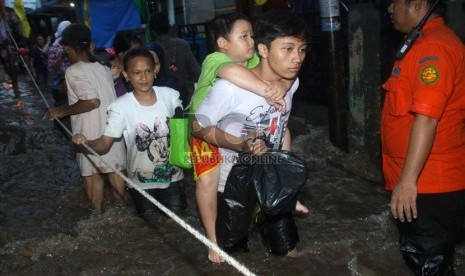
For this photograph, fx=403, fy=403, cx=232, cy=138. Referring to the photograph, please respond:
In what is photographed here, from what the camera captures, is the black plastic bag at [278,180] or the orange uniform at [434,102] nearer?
the orange uniform at [434,102]

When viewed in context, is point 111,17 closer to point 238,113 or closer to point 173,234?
point 173,234

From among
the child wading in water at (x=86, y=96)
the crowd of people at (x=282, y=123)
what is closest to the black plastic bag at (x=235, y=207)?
the crowd of people at (x=282, y=123)

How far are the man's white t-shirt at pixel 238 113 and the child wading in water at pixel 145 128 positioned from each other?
1.00m

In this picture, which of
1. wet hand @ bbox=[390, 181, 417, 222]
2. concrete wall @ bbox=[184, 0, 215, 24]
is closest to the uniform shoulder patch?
wet hand @ bbox=[390, 181, 417, 222]

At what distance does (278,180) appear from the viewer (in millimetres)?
2287

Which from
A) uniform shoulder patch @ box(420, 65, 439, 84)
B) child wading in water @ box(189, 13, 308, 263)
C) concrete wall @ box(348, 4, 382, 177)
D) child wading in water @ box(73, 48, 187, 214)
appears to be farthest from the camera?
concrete wall @ box(348, 4, 382, 177)

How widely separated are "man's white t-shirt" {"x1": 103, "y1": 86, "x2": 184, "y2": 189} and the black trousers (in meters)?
2.05

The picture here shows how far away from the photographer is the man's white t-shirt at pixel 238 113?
7.86ft

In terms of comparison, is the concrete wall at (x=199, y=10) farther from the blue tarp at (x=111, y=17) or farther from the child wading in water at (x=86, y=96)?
the child wading in water at (x=86, y=96)

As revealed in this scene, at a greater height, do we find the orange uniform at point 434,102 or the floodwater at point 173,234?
the orange uniform at point 434,102

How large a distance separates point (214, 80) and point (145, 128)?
110 cm

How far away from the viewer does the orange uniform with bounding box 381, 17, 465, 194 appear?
196cm

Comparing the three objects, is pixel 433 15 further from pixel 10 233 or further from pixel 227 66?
pixel 10 233

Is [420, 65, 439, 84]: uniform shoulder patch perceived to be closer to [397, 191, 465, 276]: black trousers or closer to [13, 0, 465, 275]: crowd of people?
[13, 0, 465, 275]: crowd of people
